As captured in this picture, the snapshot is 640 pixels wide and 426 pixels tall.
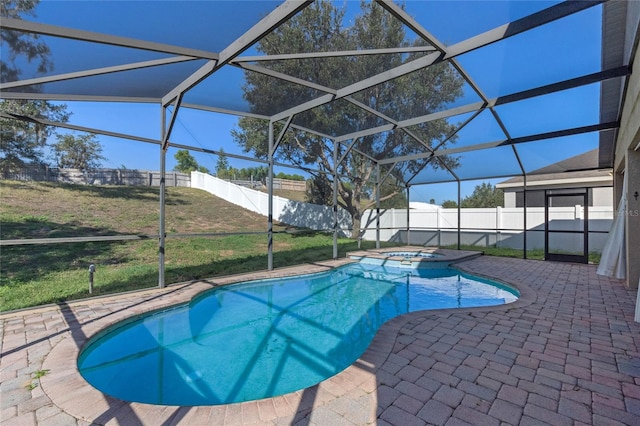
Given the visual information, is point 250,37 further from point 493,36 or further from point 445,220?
point 445,220

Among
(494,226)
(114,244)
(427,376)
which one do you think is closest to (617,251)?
(427,376)

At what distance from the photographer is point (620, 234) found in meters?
5.87

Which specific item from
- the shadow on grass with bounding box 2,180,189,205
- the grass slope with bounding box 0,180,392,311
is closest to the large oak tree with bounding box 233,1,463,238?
the grass slope with bounding box 0,180,392,311

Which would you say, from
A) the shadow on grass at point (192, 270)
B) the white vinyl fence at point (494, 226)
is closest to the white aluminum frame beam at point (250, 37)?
the shadow on grass at point (192, 270)

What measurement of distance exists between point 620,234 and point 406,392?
264 inches

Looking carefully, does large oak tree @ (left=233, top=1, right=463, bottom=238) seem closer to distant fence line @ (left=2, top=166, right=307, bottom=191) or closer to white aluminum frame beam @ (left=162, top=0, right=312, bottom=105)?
white aluminum frame beam @ (left=162, top=0, right=312, bottom=105)

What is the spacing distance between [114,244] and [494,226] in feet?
50.4

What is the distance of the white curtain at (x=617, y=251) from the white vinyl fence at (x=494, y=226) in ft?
9.95

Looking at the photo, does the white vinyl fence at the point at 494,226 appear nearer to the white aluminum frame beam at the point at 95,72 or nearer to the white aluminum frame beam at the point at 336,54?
the white aluminum frame beam at the point at 336,54

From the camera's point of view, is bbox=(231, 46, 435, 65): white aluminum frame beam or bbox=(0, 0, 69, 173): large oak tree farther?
bbox=(231, 46, 435, 65): white aluminum frame beam

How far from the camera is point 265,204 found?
14875 mm

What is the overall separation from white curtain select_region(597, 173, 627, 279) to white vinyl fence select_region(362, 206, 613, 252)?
9.95 ft

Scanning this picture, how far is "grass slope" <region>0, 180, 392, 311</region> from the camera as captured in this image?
5.97 meters

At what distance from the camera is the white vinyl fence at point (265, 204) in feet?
48.8
